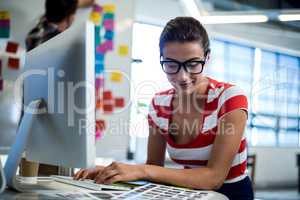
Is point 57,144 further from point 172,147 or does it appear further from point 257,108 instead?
point 257,108

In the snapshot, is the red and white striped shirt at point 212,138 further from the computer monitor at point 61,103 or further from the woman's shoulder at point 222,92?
the computer monitor at point 61,103

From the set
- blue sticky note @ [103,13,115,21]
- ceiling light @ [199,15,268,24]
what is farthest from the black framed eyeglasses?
ceiling light @ [199,15,268,24]

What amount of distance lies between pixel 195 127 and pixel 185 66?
0.22m

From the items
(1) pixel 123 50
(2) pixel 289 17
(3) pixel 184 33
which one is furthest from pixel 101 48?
(2) pixel 289 17

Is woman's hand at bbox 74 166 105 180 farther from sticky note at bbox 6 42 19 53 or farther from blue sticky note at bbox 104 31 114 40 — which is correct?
blue sticky note at bbox 104 31 114 40

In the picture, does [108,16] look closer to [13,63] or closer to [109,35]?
[109,35]

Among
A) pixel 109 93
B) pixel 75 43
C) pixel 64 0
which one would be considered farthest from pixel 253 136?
pixel 75 43

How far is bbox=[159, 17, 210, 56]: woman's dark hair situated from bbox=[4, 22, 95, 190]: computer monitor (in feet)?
1.43

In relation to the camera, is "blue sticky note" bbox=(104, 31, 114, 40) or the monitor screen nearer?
the monitor screen

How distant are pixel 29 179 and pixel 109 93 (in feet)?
5.65

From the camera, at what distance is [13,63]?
2.44 m

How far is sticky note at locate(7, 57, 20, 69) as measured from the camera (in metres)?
2.43

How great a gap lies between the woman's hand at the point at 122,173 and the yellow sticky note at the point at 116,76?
1878 millimetres

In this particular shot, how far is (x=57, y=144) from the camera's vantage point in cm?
87
